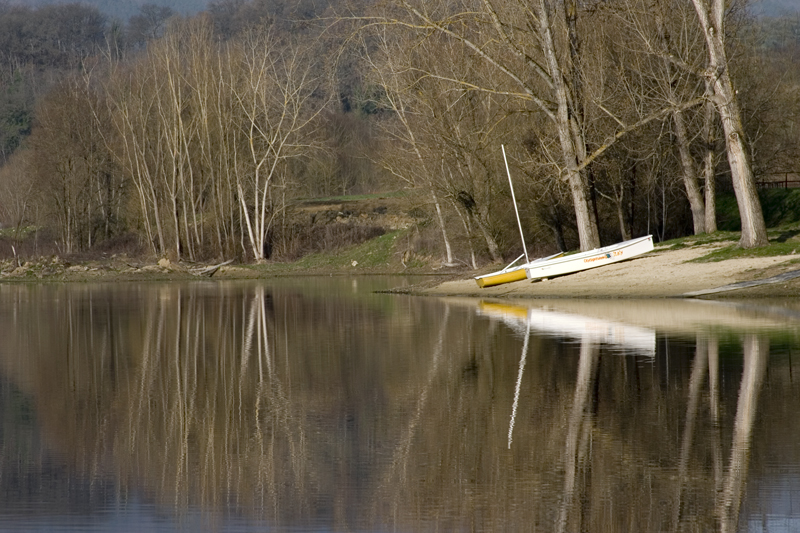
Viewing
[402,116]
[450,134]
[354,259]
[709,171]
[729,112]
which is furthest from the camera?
[354,259]

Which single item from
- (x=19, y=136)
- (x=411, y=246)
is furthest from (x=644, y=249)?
(x=19, y=136)

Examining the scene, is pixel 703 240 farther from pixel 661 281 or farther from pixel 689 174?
pixel 689 174

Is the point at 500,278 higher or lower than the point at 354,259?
lower

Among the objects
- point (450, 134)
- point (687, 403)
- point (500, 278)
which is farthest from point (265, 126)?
point (687, 403)

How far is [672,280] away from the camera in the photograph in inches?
989

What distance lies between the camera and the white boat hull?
87.8 feet

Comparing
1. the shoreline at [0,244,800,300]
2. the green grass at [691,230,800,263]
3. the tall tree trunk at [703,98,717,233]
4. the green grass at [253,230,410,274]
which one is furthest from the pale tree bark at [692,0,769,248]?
the green grass at [253,230,410,274]

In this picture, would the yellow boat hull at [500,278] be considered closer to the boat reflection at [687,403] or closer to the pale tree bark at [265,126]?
the boat reflection at [687,403]

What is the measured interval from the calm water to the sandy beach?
2.75m

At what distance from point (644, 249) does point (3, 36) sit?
6841 inches

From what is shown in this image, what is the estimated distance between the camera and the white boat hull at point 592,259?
26.8 metres

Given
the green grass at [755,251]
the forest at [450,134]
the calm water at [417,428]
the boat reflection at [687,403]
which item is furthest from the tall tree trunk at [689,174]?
the calm water at [417,428]

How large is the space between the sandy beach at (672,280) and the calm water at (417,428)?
9.02 ft

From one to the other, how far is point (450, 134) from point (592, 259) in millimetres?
11008
